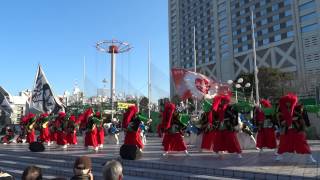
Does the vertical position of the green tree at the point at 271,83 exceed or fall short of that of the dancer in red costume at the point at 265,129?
it exceeds it

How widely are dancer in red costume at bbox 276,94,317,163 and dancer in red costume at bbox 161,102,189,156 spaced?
358cm

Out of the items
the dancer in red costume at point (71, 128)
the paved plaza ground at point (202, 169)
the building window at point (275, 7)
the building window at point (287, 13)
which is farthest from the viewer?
the building window at point (275, 7)

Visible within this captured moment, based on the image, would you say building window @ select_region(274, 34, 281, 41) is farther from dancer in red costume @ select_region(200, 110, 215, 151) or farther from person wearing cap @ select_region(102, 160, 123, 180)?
person wearing cap @ select_region(102, 160, 123, 180)

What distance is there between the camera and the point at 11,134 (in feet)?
85.0

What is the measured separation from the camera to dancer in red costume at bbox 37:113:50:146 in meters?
20.6

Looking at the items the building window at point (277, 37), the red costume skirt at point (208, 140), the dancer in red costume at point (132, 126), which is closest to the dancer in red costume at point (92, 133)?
the dancer in red costume at point (132, 126)

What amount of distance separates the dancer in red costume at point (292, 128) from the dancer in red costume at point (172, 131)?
11.7 feet

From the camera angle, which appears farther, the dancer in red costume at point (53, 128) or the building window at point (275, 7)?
the building window at point (275, 7)

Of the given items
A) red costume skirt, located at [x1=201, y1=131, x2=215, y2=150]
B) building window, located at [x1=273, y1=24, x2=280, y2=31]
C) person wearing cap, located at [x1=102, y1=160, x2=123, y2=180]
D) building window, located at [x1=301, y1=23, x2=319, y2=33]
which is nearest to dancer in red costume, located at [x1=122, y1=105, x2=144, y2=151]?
red costume skirt, located at [x1=201, y1=131, x2=215, y2=150]

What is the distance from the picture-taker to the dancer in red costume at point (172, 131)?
42.0 ft

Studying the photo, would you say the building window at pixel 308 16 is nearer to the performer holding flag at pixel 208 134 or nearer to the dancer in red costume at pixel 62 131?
the dancer in red costume at pixel 62 131

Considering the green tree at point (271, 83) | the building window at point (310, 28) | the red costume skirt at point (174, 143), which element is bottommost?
the red costume skirt at point (174, 143)

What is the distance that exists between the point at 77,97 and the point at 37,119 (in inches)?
2221

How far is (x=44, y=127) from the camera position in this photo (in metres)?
20.7
